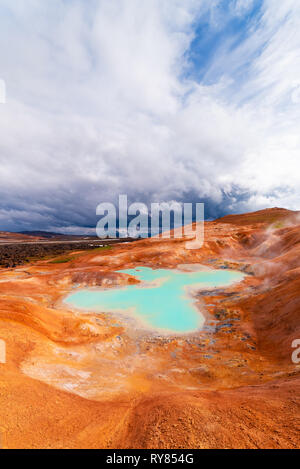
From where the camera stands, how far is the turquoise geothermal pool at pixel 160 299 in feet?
58.3

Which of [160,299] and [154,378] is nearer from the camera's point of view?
[154,378]

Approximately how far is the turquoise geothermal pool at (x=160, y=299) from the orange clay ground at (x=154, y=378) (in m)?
1.59

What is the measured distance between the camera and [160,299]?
2327 cm

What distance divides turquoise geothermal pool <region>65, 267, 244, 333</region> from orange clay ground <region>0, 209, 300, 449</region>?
1.59m

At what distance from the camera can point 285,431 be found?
13.8ft

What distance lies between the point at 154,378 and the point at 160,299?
13641 millimetres

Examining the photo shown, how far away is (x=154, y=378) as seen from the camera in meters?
9.68

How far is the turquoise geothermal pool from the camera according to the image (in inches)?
699

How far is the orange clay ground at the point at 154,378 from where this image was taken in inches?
173

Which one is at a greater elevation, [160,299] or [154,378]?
[154,378]

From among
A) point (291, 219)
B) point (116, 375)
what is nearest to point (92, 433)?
point (116, 375)

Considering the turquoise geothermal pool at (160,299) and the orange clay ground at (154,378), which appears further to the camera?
the turquoise geothermal pool at (160,299)

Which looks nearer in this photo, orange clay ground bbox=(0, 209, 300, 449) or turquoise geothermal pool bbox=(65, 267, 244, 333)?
orange clay ground bbox=(0, 209, 300, 449)
